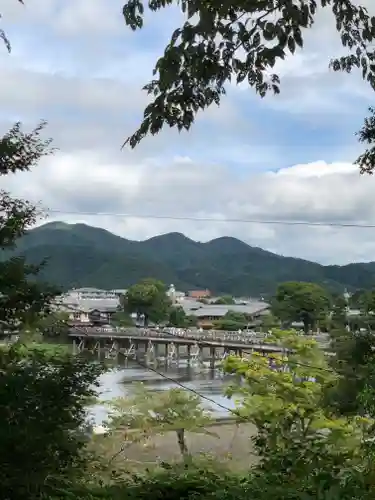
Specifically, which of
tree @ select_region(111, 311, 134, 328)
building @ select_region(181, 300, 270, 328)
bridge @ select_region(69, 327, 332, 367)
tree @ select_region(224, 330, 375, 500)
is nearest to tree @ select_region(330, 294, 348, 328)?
tree @ select_region(224, 330, 375, 500)

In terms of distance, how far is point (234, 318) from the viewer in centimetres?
378

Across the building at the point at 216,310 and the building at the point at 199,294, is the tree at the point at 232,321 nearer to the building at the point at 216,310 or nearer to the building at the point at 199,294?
the building at the point at 216,310

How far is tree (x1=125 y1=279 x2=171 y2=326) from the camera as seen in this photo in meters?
2.99

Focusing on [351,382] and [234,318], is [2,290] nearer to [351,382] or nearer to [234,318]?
[351,382]

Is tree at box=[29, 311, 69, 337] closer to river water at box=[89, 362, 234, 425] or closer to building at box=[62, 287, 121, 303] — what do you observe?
building at box=[62, 287, 121, 303]

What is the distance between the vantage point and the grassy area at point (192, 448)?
2917 mm

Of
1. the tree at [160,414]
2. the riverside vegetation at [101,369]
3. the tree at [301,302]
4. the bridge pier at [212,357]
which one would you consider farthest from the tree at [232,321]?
the riverside vegetation at [101,369]

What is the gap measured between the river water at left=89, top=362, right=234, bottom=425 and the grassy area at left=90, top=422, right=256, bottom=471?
126 millimetres

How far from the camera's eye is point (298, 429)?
11.6 feet

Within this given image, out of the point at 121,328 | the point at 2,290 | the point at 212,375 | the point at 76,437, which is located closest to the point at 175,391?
the point at 212,375

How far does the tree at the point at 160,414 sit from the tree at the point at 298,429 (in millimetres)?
293

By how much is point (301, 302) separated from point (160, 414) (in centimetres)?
126

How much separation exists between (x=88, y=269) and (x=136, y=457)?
1.15m

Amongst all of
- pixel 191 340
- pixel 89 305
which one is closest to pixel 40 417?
pixel 89 305
